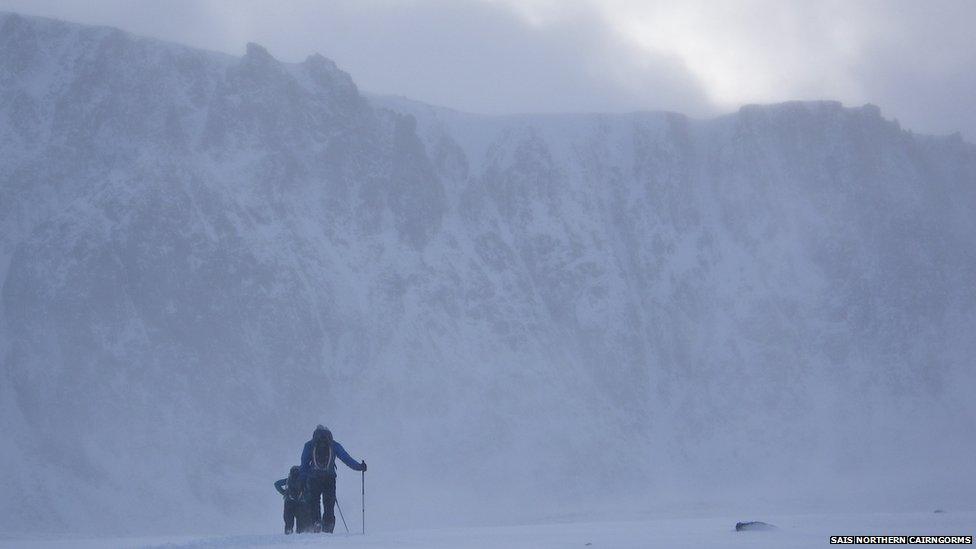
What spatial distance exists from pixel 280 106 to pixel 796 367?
35247 millimetres

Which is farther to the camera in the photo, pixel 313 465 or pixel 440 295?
pixel 440 295

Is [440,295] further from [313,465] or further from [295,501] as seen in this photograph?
[313,465]

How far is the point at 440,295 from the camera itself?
62.9m

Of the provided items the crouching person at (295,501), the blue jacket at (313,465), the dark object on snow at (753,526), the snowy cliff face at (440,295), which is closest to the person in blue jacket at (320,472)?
the blue jacket at (313,465)

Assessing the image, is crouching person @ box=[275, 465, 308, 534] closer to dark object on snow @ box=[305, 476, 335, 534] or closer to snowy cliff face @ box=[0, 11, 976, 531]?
dark object on snow @ box=[305, 476, 335, 534]

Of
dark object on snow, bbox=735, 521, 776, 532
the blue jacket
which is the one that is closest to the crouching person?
the blue jacket

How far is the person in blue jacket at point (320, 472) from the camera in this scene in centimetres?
1504

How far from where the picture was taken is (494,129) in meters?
75.1

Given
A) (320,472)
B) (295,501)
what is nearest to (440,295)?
(295,501)

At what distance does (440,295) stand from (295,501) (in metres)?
46.8

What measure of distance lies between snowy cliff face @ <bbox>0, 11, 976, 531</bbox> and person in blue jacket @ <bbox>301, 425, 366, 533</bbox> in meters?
35.5

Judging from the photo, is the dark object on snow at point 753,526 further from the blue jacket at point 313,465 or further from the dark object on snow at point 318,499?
the dark object on snow at point 318,499

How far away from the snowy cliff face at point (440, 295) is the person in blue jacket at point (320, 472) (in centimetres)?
3545

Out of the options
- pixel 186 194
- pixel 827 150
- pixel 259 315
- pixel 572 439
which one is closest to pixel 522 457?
pixel 572 439
